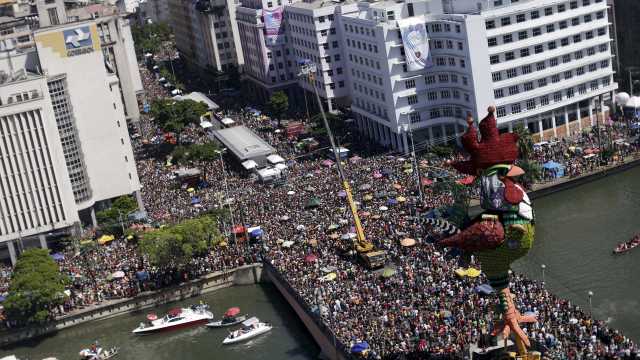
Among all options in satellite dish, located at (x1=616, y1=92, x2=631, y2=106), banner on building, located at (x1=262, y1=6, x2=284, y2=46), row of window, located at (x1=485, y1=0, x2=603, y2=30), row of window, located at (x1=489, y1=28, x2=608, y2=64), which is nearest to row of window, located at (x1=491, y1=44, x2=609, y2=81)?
row of window, located at (x1=489, y1=28, x2=608, y2=64)

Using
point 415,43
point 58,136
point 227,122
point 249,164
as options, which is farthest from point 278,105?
point 58,136

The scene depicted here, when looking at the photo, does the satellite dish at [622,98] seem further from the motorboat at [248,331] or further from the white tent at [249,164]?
the motorboat at [248,331]

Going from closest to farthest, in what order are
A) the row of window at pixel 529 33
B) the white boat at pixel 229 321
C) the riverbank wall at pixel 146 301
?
the white boat at pixel 229 321
the riverbank wall at pixel 146 301
the row of window at pixel 529 33

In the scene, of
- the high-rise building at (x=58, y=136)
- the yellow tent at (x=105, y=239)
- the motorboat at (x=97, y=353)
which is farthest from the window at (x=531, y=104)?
the motorboat at (x=97, y=353)

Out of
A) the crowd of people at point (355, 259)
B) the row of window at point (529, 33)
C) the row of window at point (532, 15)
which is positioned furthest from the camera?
the row of window at point (529, 33)

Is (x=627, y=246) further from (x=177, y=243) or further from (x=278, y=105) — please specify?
(x=278, y=105)

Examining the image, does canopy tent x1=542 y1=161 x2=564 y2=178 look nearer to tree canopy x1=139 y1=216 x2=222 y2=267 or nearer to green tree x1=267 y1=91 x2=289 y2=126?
tree canopy x1=139 y1=216 x2=222 y2=267

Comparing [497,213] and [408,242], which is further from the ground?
[497,213]
